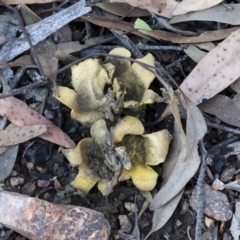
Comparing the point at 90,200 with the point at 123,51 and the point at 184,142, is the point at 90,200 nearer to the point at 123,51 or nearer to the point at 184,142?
the point at 184,142

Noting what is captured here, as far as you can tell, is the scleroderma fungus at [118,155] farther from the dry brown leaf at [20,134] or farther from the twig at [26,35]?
the twig at [26,35]

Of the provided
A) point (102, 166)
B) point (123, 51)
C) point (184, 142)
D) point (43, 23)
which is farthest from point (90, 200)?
point (43, 23)

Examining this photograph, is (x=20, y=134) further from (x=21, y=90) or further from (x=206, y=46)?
(x=206, y=46)

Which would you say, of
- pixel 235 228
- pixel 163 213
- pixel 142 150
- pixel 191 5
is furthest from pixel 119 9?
pixel 235 228

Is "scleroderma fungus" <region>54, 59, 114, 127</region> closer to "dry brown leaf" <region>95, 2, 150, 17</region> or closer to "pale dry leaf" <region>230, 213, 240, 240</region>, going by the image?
"dry brown leaf" <region>95, 2, 150, 17</region>

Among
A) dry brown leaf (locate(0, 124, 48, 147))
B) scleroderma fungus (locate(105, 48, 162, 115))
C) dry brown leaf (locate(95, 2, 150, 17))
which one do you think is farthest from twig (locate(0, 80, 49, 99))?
dry brown leaf (locate(95, 2, 150, 17))

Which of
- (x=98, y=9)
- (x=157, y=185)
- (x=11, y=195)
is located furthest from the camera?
(x=98, y=9)
